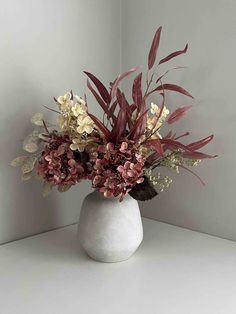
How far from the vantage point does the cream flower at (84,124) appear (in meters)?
0.96

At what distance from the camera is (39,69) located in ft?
3.88

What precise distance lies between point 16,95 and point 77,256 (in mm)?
452

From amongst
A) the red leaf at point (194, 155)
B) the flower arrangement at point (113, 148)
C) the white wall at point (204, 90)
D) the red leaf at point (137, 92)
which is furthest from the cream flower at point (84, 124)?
the white wall at point (204, 90)

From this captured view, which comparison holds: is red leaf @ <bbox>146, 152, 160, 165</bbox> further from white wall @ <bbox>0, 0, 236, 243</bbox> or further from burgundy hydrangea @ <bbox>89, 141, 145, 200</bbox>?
white wall @ <bbox>0, 0, 236, 243</bbox>

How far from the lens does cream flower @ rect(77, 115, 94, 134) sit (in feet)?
3.17

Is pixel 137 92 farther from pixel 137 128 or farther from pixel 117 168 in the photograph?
pixel 117 168

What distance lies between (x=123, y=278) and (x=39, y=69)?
0.60 m

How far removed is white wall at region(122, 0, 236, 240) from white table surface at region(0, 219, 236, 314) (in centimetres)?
9

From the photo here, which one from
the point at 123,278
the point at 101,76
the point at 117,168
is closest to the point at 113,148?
the point at 117,168

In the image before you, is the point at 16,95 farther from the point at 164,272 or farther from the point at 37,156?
the point at 164,272

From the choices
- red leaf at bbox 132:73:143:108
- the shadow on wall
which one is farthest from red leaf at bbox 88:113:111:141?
the shadow on wall

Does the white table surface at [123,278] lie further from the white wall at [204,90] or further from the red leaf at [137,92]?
the red leaf at [137,92]

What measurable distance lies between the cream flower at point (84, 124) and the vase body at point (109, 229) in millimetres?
177

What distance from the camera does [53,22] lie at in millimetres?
1195
